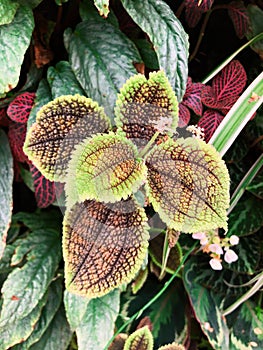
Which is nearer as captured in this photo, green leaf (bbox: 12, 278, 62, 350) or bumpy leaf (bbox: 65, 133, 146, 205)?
bumpy leaf (bbox: 65, 133, 146, 205)

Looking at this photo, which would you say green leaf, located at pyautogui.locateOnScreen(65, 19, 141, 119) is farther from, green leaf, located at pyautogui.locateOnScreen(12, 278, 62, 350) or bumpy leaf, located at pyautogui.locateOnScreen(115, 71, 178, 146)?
A: green leaf, located at pyautogui.locateOnScreen(12, 278, 62, 350)

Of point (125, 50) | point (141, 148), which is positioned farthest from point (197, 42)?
point (141, 148)

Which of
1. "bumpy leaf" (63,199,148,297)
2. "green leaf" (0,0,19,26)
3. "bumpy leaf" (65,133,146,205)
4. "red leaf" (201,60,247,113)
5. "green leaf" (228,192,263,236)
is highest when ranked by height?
"green leaf" (0,0,19,26)

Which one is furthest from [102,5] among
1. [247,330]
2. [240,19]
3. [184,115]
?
[247,330]

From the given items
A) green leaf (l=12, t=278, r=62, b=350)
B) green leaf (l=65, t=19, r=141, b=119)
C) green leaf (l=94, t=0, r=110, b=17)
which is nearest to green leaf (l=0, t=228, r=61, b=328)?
green leaf (l=12, t=278, r=62, b=350)

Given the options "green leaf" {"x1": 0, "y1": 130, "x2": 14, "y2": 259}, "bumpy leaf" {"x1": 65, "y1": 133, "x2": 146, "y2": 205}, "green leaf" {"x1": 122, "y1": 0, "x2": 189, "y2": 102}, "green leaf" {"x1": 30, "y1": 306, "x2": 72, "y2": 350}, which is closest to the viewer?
"bumpy leaf" {"x1": 65, "y1": 133, "x2": 146, "y2": 205}

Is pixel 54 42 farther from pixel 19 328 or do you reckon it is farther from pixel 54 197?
pixel 19 328

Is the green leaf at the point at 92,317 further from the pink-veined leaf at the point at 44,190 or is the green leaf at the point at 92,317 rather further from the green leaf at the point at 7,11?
the green leaf at the point at 7,11
